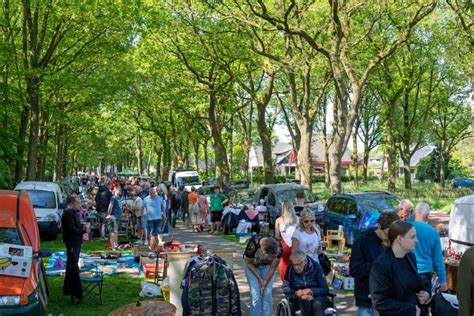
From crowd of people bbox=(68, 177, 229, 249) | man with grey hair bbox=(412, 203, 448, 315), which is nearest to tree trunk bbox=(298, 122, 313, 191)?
crowd of people bbox=(68, 177, 229, 249)

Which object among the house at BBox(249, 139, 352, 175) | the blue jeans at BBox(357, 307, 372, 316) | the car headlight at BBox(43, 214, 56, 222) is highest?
the house at BBox(249, 139, 352, 175)

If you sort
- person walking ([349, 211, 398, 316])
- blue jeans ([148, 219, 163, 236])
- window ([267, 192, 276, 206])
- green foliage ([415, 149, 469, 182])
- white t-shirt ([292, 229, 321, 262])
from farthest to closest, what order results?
green foliage ([415, 149, 469, 182])
window ([267, 192, 276, 206])
blue jeans ([148, 219, 163, 236])
white t-shirt ([292, 229, 321, 262])
person walking ([349, 211, 398, 316])

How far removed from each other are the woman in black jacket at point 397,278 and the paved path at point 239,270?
4.68m

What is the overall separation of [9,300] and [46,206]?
13.0 meters

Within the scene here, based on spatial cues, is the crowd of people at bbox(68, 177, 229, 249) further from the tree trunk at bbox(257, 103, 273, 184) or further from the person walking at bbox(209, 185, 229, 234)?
the tree trunk at bbox(257, 103, 273, 184)

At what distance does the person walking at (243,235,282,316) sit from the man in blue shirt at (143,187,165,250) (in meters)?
7.42

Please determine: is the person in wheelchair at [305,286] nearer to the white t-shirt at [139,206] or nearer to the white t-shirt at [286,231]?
the white t-shirt at [286,231]

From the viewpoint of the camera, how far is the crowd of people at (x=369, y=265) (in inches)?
181

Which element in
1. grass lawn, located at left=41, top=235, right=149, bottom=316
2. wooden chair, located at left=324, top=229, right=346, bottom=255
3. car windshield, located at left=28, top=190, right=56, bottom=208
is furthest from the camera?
car windshield, located at left=28, top=190, right=56, bottom=208

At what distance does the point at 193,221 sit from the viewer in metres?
21.4

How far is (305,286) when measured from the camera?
6.87 m

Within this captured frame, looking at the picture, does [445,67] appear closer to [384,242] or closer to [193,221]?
[193,221]

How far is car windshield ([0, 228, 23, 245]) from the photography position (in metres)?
7.92

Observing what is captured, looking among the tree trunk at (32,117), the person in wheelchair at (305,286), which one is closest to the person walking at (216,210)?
the tree trunk at (32,117)
